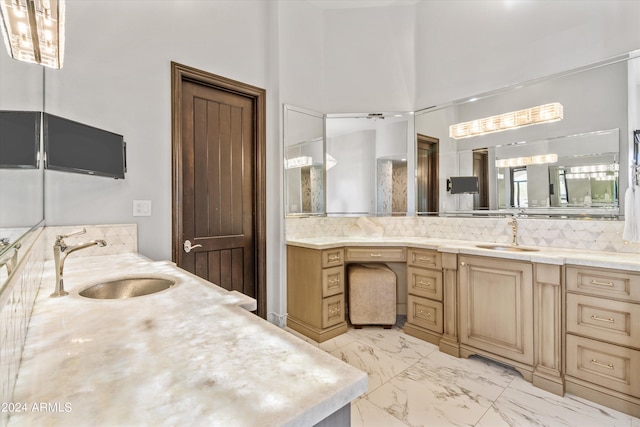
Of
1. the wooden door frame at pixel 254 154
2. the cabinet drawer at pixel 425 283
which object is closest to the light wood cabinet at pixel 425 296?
the cabinet drawer at pixel 425 283

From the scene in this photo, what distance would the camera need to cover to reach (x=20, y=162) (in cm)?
114

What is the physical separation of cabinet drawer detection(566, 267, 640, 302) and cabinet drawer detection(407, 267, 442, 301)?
89 cm

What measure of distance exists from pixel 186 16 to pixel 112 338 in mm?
2593

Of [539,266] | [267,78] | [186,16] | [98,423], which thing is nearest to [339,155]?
[267,78]

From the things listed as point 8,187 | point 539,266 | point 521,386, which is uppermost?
point 8,187

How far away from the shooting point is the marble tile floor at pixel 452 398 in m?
1.66

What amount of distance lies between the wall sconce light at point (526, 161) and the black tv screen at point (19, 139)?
3.23 metres

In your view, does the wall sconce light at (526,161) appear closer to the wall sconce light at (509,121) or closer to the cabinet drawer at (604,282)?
the wall sconce light at (509,121)

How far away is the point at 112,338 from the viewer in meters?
0.70

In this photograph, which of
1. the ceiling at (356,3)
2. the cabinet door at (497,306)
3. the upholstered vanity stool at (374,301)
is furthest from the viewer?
the ceiling at (356,3)

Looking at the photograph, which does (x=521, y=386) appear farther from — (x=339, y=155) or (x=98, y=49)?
(x=98, y=49)

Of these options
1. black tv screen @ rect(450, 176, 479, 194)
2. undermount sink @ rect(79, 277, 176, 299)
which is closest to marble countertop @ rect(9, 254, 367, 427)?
undermount sink @ rect(79, 277, 176, 299)

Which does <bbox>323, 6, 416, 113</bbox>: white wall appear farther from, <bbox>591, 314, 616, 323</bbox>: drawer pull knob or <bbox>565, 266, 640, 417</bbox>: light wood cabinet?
<bbox>591, 314, 616, 323</bbox>: drawer pull knob

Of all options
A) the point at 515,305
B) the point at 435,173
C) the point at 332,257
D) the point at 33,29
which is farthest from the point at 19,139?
the point at 435,173
